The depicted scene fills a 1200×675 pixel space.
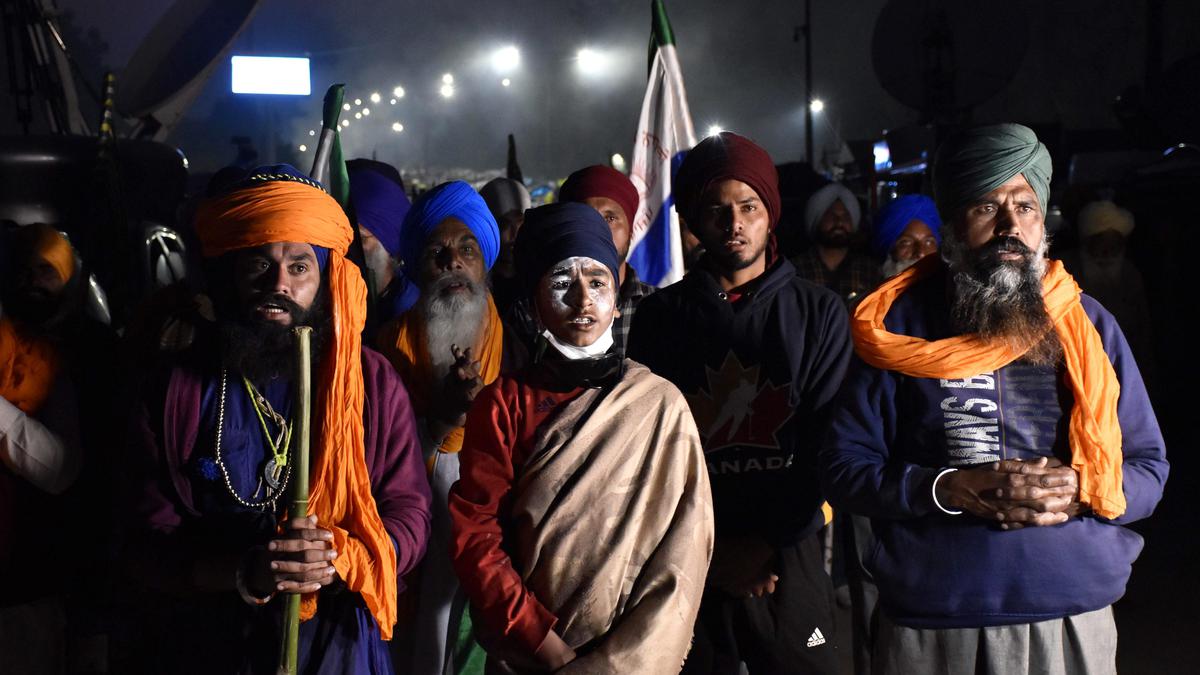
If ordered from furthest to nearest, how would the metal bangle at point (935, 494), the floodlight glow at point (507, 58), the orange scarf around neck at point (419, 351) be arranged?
the floodlight glow at point (507, 58)
the orange scarf around neck at point (419, 351)
the metal bangle at point (935, 494)

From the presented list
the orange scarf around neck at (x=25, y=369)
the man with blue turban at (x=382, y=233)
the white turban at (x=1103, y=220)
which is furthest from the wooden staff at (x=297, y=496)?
the white turban at (x=1103, y=220)

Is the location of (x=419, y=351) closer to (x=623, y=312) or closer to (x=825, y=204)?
(x=623, y=312)

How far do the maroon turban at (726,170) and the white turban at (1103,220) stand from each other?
4760 millimetres

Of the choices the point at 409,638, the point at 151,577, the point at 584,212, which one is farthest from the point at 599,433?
the point at 409,638

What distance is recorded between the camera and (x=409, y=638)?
3.89m

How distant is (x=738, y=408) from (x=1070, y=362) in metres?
0.98

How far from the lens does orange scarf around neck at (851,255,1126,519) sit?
2689mm

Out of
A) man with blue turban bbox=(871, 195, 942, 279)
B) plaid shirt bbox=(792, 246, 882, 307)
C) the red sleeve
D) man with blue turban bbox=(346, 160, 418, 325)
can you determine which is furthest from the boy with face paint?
plaid shirt bbox=(792, 246, 882, 307)

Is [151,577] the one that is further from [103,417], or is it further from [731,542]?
[731,542]

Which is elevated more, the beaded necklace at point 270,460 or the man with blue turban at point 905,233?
the man with blue turban at point 905,233

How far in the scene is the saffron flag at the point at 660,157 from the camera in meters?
5.59

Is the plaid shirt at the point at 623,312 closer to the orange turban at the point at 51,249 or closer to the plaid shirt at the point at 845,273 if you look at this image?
the orange turban at the point at 51,249

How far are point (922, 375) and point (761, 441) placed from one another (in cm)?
64

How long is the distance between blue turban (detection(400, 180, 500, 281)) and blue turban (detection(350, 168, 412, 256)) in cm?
48
